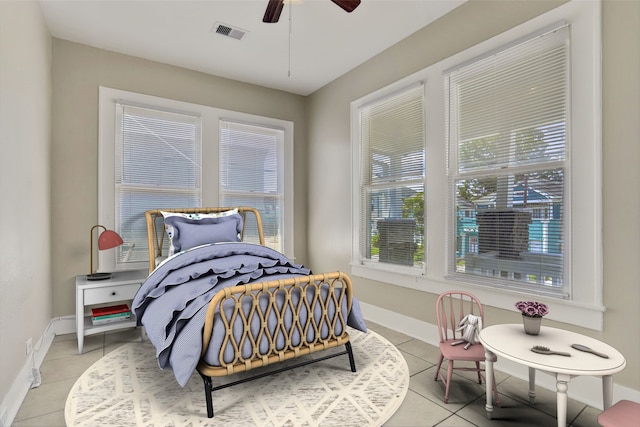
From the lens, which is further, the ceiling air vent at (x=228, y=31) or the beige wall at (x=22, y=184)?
the ceiling air vent at (x=228, y=31)

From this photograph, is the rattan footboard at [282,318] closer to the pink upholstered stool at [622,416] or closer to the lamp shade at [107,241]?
the pink upholstered stool at [622,416]

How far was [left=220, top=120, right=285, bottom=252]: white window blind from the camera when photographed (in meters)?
4.32

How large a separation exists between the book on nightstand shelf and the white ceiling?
8.58ft

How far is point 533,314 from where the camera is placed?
5.91ft

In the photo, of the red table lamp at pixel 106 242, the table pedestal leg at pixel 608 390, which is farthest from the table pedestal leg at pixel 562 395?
the red table lamp at pixel 106 242

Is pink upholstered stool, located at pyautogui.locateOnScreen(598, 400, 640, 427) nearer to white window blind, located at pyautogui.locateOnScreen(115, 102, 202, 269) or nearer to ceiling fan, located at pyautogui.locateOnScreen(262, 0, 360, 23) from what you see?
ceiling fan, located at pyautogui.locateOnScreen(262, 0, 360, 23)

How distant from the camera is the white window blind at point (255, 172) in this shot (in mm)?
4324

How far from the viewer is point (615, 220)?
6.73ft

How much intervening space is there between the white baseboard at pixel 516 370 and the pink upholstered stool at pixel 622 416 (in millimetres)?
742

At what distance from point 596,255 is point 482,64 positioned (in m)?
1.63

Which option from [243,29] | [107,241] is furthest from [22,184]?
[243,29]

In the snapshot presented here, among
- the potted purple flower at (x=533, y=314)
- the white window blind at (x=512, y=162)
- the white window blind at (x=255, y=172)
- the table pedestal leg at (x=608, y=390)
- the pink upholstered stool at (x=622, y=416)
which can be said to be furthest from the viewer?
the white window blind at (x=255, y=172)

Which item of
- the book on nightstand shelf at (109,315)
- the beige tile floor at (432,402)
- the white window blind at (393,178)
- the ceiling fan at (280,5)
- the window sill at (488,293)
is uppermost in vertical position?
the ceiling fan at (280,5)

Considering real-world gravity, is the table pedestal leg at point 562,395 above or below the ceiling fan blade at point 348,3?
below
